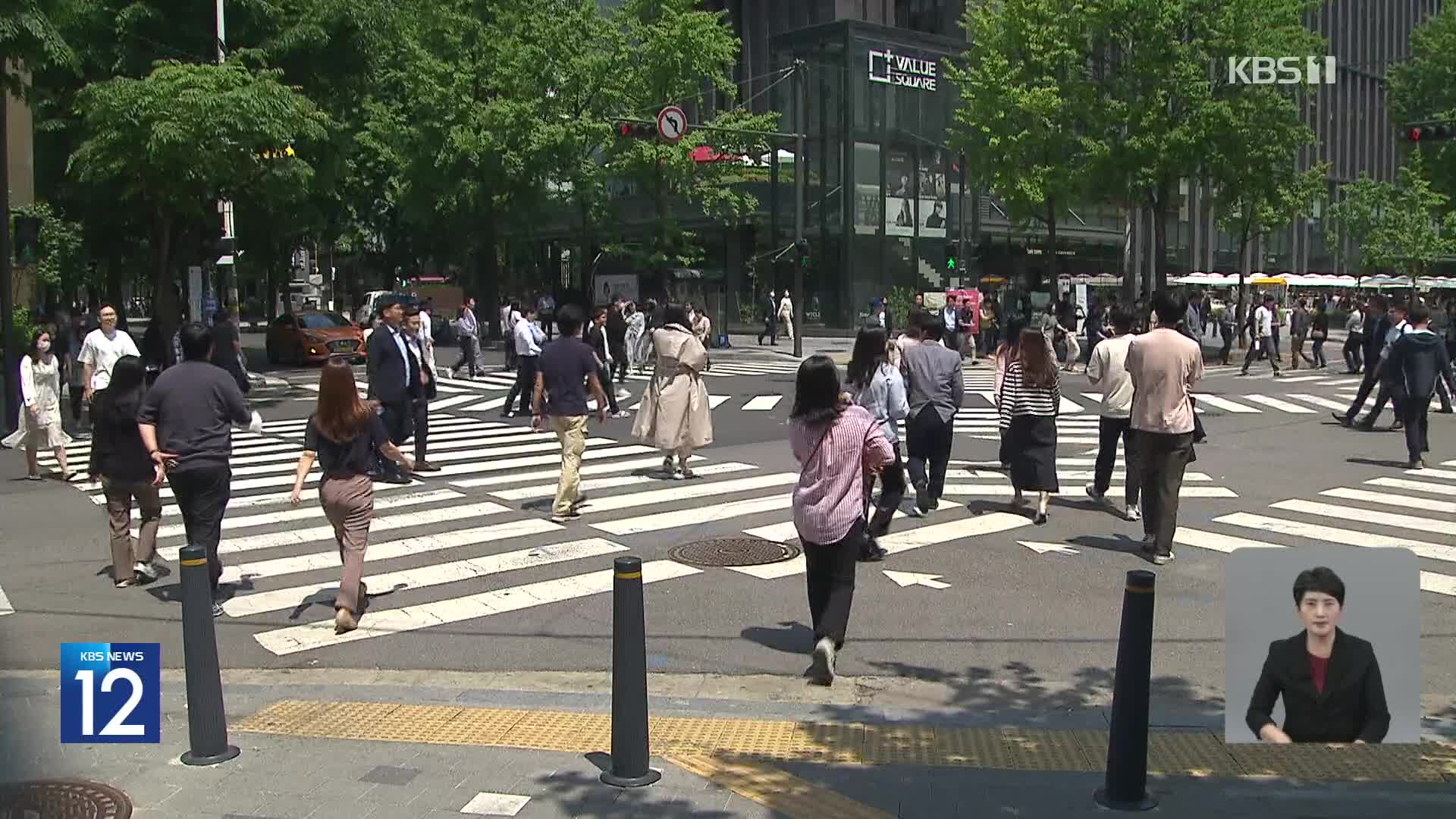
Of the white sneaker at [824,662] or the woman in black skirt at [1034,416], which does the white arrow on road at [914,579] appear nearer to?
the woman in black skirt at [1034,416]

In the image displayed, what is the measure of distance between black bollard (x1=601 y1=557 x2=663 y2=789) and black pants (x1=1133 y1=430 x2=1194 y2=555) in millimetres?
5560

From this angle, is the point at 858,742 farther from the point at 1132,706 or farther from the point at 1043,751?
the point at 1132,706

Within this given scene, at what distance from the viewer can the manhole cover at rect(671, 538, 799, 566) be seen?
32.1 feet

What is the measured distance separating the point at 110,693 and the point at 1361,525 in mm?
9910

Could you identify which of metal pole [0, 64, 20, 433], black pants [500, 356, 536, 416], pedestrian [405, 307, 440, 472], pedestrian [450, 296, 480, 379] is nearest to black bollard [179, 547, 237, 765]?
pedestrian [405, 307, 440, 472]

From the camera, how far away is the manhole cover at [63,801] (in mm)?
4922

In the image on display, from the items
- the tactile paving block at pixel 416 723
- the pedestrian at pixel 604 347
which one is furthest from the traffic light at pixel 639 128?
the tactile paving block at pixel 416 723

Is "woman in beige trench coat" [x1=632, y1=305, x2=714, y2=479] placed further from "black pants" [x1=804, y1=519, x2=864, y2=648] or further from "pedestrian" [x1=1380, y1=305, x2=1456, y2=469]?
"pedestrian" [x1=1380, y1=305, x2=1456, y2=469]

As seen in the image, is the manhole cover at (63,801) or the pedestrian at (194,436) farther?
the pedestrian at (194,436)

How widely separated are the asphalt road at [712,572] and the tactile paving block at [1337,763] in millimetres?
1071

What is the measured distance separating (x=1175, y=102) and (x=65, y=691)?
3211 centimetres

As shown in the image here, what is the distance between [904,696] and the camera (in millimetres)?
6828

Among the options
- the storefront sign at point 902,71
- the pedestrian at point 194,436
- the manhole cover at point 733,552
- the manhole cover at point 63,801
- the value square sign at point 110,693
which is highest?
the storefront sign at point 902,71

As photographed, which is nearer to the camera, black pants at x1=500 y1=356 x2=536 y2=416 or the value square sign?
the value square sign
